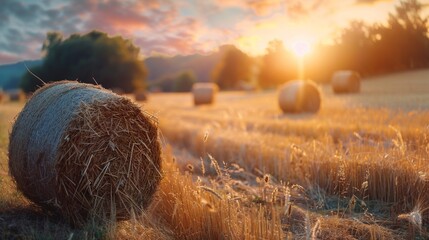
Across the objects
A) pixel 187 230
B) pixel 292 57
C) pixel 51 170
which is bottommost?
pixel 187 230

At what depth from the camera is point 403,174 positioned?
6.13m

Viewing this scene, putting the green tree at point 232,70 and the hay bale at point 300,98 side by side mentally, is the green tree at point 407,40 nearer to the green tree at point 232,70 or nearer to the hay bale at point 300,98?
the hay bale at point 300,98

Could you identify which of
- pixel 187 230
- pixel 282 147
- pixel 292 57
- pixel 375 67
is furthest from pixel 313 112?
pixel 292 57

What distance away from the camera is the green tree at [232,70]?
7894cm

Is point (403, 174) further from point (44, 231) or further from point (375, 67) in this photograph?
point (375, 67)

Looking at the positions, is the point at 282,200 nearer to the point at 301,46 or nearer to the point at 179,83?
the point at 301,46

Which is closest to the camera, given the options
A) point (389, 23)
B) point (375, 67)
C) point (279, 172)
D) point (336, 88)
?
point (279, 172)

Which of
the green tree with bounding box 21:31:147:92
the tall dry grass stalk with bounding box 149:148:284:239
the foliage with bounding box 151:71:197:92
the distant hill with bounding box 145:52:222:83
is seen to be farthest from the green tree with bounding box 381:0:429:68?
the distant hill with bounding box 145:52:222:83

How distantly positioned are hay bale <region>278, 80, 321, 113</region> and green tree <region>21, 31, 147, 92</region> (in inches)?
512

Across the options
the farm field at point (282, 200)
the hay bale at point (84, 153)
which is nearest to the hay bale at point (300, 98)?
the farm field at point (282, 200)

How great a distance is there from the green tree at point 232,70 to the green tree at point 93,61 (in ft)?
121

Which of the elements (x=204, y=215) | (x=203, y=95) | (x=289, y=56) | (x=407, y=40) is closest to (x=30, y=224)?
(x=204, y=215)

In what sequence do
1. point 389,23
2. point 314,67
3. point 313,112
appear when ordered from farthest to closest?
1. point 314,67
2. point 389,23
3. point 313,112

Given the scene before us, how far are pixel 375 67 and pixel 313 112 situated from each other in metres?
28.1
